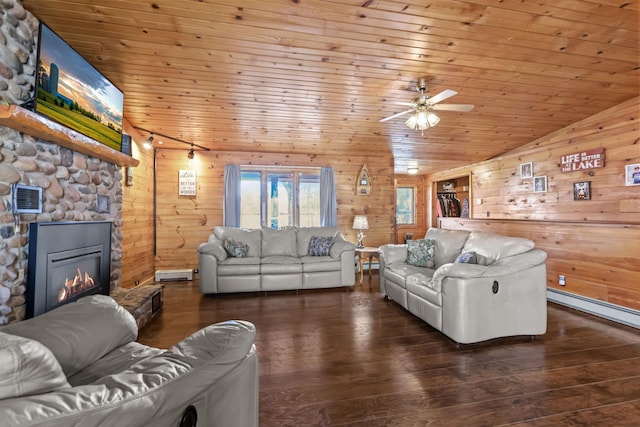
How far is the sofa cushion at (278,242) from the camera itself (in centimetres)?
481

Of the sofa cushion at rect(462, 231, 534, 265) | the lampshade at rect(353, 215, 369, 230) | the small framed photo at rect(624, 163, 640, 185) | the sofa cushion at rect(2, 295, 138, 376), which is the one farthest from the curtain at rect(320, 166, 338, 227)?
the sofa cushion at rect(2, 295, 138, 376)

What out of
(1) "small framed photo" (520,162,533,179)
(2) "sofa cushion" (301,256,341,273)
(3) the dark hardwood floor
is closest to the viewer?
(3) the dark hardwood floor

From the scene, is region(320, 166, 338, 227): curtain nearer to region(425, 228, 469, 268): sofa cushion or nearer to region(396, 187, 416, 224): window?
region(425, 228, 469, 268): sofa cushion

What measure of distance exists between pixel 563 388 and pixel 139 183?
5.45 meters

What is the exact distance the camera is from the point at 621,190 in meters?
3.60

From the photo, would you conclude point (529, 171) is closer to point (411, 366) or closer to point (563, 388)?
point (563, 388)

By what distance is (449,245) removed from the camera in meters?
3.65

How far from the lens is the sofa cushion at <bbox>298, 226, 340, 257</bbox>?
4.91 meters

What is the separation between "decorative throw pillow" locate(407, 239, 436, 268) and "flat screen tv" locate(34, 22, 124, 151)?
3.63 metres

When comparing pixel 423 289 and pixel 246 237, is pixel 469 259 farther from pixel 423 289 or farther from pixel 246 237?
pixel 246 237

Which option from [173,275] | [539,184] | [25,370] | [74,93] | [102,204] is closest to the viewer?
[25,370]

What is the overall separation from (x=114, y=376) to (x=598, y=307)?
14.6 feet

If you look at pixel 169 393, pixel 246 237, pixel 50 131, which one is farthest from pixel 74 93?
pixel 246 237

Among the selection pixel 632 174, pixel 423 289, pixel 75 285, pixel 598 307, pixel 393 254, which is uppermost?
pixel 632 174
